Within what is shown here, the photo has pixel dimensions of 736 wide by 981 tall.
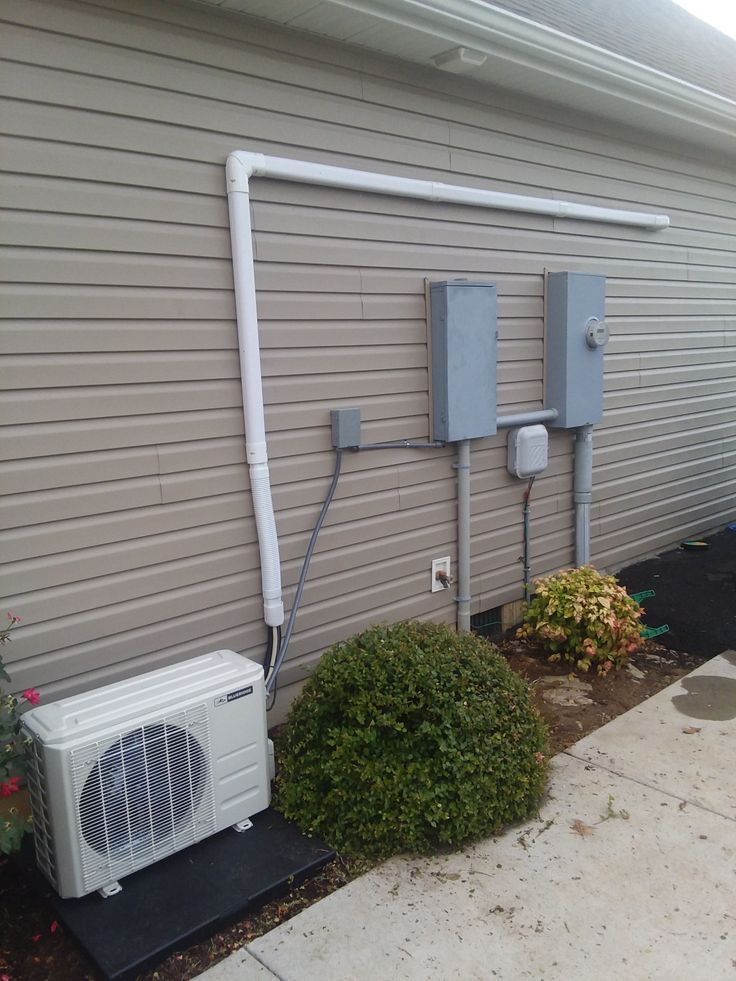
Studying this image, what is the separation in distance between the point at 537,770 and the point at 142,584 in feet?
5.19

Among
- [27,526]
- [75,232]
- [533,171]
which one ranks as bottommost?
[27,526]

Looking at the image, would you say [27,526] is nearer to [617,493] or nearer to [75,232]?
[75,232]

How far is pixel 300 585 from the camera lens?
11.5 ft

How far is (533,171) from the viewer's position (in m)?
4.42

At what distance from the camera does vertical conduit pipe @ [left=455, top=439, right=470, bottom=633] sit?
4148mm

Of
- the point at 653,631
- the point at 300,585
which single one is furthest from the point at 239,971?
the point at 653,631

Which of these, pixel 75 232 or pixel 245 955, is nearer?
pixel 245 955

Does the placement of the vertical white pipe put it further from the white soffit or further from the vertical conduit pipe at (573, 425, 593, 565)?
→ the vertical conduit pipe at (573, 425, 593, 565)

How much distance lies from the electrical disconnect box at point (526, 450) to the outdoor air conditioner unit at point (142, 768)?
84.6 inches

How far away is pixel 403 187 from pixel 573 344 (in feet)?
4.63

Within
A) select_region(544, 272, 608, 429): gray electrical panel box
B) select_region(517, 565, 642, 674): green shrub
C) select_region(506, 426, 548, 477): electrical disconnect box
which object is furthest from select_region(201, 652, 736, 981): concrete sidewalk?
select_region(544, 272, 608, 429): gray electrical panel box

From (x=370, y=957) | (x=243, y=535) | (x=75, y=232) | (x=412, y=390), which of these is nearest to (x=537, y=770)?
(x=370, y=957)

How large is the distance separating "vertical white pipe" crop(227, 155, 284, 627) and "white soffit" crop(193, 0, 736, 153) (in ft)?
2.31

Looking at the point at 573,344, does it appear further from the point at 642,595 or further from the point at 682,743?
the point at 682,743
